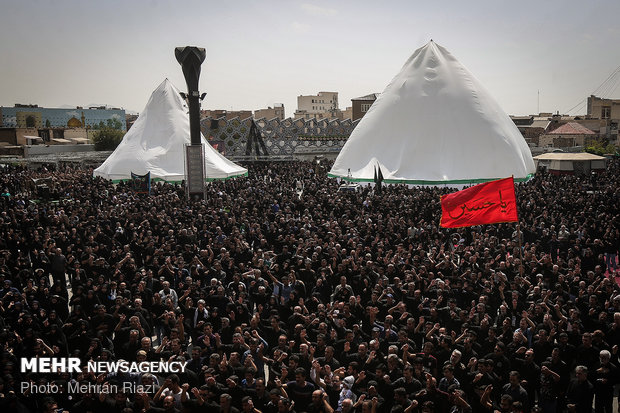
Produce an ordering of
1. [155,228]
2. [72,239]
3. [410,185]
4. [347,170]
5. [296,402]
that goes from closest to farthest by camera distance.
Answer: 1. [296,402]
2. [72,239]
3. [155,228]
4. [410,185]
5. [347,170]

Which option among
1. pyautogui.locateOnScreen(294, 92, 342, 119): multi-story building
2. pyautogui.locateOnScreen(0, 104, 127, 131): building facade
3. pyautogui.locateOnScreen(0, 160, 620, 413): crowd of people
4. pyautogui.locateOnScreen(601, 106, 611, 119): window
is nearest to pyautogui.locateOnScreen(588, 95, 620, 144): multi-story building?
pyautogui.locateOnScreen(601, 106, 611, 119): window

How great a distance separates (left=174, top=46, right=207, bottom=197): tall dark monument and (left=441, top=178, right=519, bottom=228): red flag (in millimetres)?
16444

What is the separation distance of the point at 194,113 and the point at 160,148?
9.78 m

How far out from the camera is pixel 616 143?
68.1 m

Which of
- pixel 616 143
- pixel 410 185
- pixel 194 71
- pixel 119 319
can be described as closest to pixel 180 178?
pixel 194 71

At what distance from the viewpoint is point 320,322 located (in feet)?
25.1

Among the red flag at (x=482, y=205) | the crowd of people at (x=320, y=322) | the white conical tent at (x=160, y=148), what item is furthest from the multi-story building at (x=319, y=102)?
the red flag at (x=482, y=205)

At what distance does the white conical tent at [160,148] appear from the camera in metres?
34.1

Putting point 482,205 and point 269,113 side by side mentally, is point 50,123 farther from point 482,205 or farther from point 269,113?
point 482,205

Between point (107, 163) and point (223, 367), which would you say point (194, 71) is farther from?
point (223, 367)

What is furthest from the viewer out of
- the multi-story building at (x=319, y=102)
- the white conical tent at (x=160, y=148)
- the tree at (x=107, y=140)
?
the multi-story building at (x=319, y=102)

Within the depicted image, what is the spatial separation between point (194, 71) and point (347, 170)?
12.1 metres

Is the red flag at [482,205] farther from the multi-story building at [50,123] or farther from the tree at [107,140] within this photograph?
the multi-story building at [50,123]

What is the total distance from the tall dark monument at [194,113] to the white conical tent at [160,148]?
7870 mm
